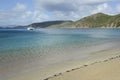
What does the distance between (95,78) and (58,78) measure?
2004mm

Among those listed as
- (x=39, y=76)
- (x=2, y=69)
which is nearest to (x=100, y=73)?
(x=39, y=76)

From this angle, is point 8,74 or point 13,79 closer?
point 13,79

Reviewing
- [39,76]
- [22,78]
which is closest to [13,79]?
[22,78]

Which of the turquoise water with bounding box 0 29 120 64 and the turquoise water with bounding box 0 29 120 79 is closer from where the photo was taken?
the turquoise water with bounding box 0 29 120 79

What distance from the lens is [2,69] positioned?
17.5 meters

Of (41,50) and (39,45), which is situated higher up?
(41,50)

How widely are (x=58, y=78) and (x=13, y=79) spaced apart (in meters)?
3.01

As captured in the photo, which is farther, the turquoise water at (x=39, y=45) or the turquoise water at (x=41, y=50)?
the turquoise water at (x=39, y=45)

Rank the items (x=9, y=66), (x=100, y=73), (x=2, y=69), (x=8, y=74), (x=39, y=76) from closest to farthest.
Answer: (x=100, y=73)
(x=39, y=76)
(x=8, y=74)
(x=2, y=69)
(x=9, y=66)

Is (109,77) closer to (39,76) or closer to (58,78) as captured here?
(58,78)

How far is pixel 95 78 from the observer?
11.9 m

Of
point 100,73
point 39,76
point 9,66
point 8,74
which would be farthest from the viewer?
point 9,66

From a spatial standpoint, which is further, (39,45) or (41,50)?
(39,45)

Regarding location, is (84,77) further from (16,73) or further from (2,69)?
(2,69)
